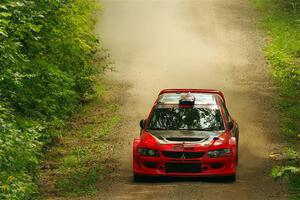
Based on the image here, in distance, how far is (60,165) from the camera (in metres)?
17.8

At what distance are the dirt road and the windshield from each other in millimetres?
1260

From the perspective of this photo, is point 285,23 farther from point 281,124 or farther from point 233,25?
point 281,124

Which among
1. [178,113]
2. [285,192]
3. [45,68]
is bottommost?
[285,192]

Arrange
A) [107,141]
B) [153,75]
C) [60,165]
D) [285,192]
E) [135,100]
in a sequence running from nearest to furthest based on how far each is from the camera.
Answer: [285,192] → [60,165] → [107,141] → [135,100] → [153,75]

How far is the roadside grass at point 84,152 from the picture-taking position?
15.4 meters

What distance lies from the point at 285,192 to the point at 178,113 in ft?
10.6

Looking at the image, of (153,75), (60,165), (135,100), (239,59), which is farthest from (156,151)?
(239,59)

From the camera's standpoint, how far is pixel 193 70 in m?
29.7

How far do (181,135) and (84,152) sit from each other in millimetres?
4545

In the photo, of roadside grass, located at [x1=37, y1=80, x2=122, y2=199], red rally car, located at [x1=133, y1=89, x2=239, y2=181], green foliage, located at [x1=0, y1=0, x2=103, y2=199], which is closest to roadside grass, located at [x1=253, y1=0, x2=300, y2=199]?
red rally car, located at [x1=133, y1=89, x2=239, y2=181]

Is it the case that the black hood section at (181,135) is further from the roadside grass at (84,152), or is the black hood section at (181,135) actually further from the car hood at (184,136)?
the roadside grass at (84,152)

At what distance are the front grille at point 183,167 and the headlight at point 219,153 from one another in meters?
0.31

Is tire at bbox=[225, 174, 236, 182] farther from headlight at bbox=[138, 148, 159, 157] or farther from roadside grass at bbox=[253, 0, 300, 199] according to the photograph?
headlight at bbox=[138, 148, 159, 157]

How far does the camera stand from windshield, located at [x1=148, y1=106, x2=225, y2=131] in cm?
1577
